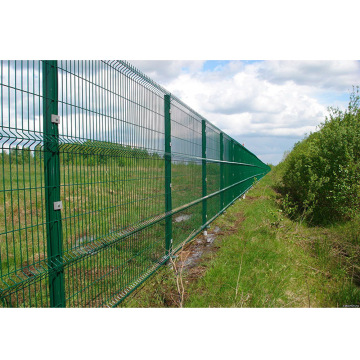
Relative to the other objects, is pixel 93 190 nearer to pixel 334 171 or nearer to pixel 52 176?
pixel 52 176

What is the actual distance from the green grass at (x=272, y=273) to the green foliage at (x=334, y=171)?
95 cm

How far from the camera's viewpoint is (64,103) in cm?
276

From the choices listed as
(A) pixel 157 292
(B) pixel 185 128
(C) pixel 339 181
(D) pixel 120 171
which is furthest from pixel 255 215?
(D) pixel 120 171

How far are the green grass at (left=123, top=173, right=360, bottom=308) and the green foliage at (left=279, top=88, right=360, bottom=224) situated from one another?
3.12 feet

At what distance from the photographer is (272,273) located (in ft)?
15.7

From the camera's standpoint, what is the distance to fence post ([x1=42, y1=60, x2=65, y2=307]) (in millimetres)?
2605

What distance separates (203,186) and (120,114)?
4.02 metres

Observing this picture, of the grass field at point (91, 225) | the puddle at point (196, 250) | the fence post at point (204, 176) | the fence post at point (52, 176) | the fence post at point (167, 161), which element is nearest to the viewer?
the grass field at point (91, 225)

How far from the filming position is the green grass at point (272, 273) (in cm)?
402

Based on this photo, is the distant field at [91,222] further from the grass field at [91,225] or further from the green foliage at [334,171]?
the green foliage at [334,171]

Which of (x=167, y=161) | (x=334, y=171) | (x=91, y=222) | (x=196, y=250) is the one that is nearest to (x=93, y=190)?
(x=91, y=222)

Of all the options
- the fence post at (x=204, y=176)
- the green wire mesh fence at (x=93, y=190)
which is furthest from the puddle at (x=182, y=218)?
the fence post at (x=204, y=176)

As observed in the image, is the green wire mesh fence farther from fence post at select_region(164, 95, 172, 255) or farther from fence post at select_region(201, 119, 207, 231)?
fence post at select_region(201, 119, 207, 231)

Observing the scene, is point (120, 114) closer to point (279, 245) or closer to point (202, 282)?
point (202, 282)
